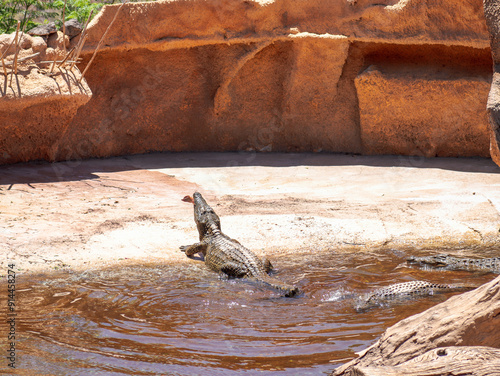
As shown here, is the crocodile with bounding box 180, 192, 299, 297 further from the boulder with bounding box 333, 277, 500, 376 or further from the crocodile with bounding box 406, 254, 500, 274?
the boulder with bounding box 333, 277, 500, 376

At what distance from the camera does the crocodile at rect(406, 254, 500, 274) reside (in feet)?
16.6

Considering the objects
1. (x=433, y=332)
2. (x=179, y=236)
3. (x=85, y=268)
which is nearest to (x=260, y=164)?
(x=179, y=236)

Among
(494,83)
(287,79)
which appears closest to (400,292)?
(494,83)

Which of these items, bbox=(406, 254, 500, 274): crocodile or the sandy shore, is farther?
the sandy shore

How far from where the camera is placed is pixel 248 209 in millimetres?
6891

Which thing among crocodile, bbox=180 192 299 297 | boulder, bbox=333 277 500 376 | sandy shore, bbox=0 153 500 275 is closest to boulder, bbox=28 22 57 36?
sandy shore, bbox=0 153 500 275

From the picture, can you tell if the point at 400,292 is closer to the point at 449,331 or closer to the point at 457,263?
the point at 457,263

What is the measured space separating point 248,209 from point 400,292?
9.11 feet

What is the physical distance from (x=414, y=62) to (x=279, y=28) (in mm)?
2472

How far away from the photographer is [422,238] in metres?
6.06

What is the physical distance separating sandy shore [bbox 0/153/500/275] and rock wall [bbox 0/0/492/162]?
0.85 metres

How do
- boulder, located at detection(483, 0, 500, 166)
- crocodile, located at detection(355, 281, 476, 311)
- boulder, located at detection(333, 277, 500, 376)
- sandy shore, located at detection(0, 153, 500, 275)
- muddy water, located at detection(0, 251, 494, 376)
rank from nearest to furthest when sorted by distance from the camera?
boulder, located at detection(333, 277, 500, 376)
boulder, located at detection(483, 0, 500, 166)
muddy water, located at detection(0, 251, 494, 376)
crocodile, located at detection(355, 281, 476, 311)
sandy shore, located at detection(0, 153, 500, 275)

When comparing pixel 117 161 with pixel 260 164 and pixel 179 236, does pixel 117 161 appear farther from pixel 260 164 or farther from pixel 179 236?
→ pixel 179 236

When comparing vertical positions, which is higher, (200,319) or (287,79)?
(287,79)
